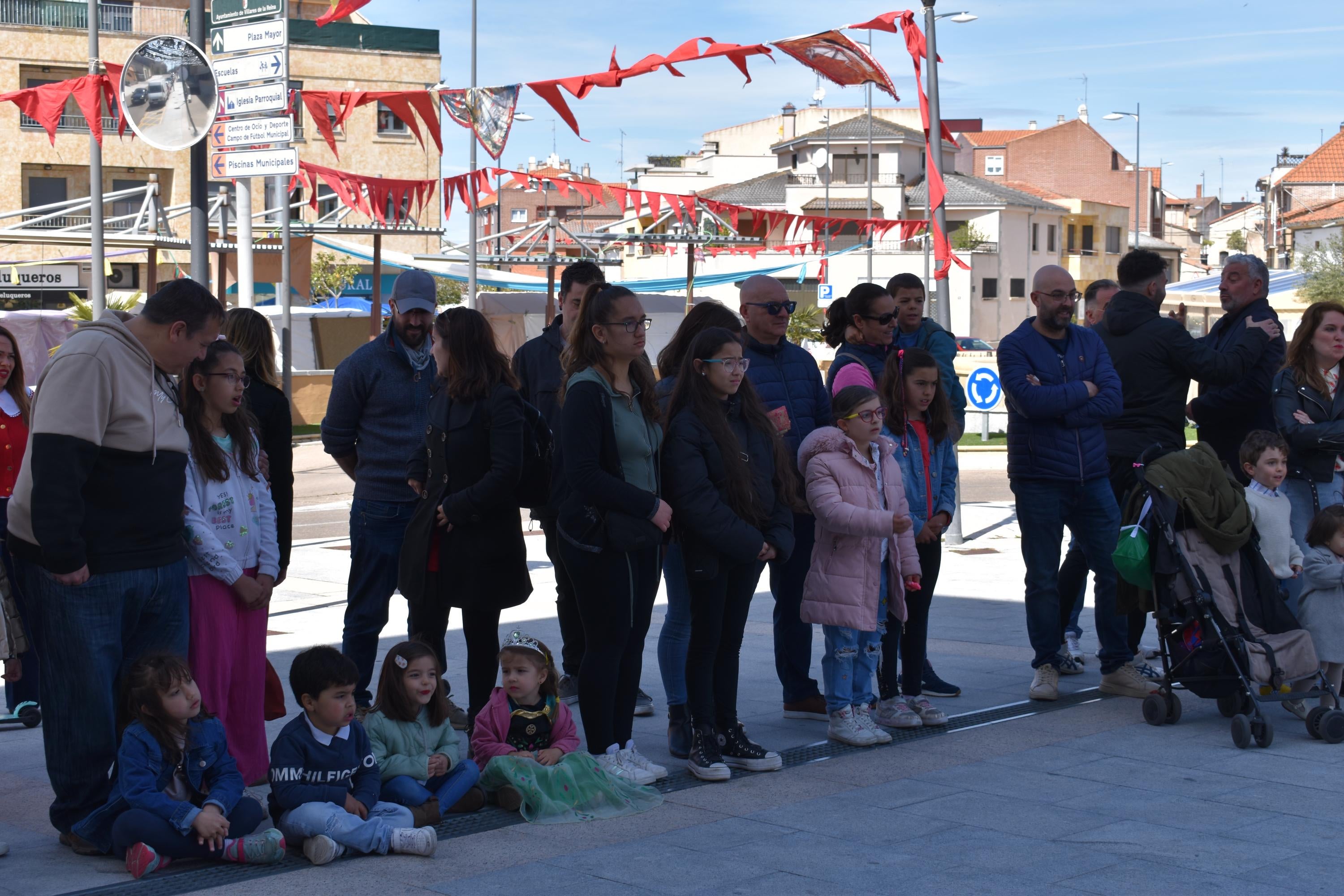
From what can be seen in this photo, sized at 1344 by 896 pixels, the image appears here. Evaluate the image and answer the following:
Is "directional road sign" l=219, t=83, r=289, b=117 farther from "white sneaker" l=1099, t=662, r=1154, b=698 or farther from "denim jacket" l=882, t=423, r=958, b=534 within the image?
"white sneaker" l=1099, t=662, r=1154, b=698

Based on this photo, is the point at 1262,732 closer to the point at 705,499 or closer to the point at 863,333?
the point at 863,333

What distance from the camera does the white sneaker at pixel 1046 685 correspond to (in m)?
7.27

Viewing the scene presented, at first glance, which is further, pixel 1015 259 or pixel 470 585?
pixel 1015 259

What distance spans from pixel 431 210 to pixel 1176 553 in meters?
48.6

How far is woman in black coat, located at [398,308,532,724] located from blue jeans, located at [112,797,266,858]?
1.70 meters

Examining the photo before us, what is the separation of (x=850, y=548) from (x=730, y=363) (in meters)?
1.10

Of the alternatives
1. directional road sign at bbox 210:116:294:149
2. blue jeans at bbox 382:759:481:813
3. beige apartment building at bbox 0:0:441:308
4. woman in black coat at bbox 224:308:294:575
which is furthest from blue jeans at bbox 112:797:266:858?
beige apartment building at bbox 0:0:441:308

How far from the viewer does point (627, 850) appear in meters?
4.92

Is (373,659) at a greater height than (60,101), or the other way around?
(60,101)

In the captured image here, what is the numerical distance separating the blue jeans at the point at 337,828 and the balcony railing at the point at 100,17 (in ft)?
146

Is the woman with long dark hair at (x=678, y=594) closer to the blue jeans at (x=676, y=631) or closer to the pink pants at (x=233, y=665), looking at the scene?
the blue jeans at (x=676, y=631)

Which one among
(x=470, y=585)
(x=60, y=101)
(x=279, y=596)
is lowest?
(x=279, y=596)

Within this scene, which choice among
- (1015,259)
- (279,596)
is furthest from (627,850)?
(1015,259)

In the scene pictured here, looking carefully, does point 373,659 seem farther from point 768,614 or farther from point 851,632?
point 768,614
